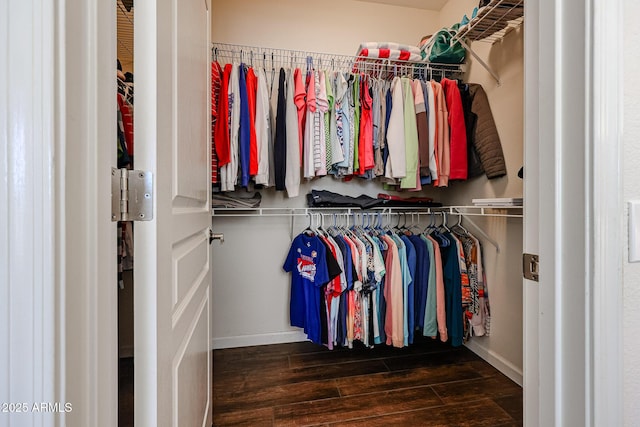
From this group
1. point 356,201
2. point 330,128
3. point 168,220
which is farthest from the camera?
point 356,201

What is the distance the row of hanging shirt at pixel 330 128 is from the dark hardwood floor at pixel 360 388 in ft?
3.69

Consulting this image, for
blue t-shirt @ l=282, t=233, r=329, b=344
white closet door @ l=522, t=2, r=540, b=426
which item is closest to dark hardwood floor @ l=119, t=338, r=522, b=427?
blue t-shirt @ l=282, t=233, r=329, b=344

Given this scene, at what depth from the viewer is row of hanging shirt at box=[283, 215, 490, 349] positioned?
1778 millimetres

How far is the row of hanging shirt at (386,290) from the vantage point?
5.83 ft

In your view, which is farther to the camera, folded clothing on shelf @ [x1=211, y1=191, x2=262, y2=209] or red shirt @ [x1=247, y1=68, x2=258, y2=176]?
folded clothing on shelf @ [x1=211, y1=191, x2=262, y2=209]

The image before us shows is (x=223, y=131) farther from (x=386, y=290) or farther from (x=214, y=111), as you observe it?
(x=386, y=290)

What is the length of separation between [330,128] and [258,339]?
160cm

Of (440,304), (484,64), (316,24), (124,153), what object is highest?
(316,24)

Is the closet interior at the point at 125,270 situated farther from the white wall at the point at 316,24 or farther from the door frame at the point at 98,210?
the white wall at the point at 316,24

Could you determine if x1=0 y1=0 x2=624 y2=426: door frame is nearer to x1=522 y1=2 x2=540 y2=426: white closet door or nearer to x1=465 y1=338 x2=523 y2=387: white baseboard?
x1=522 y1=2 x2=540 y2=426: white closet door

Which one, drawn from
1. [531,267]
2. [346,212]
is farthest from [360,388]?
[531,267]

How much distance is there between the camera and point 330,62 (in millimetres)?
2184
